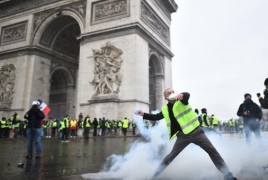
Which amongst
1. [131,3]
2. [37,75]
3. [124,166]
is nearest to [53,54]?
[37,75]

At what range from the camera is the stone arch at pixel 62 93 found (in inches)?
999

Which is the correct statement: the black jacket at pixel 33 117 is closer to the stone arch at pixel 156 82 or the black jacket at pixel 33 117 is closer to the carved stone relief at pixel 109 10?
the carved stone relief at pixel 109 10

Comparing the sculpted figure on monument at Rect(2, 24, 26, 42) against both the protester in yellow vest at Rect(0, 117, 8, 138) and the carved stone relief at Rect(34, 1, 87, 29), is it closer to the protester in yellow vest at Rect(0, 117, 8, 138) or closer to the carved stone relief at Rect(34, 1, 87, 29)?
the carved stone relief at Rect(34, 1, 87, 29)

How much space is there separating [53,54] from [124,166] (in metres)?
22.1

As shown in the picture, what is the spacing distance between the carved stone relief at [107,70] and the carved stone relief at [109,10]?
8.09 feet

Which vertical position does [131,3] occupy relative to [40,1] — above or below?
below

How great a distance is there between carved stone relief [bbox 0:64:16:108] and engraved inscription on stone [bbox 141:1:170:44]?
13366 mm

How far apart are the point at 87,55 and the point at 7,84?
358 inches

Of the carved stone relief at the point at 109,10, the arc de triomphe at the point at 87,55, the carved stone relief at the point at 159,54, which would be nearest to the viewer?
the arc de triomphe at the point at 87,55

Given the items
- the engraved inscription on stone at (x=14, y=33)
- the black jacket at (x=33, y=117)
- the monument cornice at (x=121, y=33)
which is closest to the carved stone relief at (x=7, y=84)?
the engraved inscription on stone at (x=14, y=33)

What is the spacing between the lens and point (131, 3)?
60.6 ft

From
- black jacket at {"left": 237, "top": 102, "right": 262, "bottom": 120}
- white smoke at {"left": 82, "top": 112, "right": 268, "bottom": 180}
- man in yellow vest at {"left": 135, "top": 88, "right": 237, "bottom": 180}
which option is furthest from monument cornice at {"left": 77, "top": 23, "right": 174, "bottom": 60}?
man in yellow vest at {"left": 135, "top": 88, "right": 237, "bottom": 180}

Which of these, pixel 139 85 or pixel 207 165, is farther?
pixel 139 85

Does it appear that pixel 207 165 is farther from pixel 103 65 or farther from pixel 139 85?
pixel 103 65
